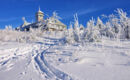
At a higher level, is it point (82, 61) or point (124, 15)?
point (124, 15)

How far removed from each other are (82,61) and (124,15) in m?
5.78

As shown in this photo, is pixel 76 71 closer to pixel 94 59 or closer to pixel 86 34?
pixel 94 59

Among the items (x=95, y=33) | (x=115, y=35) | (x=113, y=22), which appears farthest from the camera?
(x=113, y=22)

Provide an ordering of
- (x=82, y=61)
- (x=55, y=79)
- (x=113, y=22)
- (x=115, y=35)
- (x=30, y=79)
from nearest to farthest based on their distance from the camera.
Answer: (x=55, y=79) → (x=30, y=79) → (x=82, y=61) → (x=115, y=35) → (x=113, y=22)

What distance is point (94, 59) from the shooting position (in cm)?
396

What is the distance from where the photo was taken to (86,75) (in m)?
2.89

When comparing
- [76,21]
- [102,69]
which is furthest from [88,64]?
[76,21]

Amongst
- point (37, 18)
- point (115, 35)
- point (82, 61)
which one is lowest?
point (82, 61)

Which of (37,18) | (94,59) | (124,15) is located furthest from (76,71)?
(37,18)

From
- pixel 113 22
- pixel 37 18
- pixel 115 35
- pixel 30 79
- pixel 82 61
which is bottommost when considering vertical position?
pixel 30 79

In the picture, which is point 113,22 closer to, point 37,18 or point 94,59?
point 94,59

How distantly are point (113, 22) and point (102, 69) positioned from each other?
265 inches

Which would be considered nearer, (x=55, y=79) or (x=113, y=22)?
(x=55, y=79)

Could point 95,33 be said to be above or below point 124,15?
below
